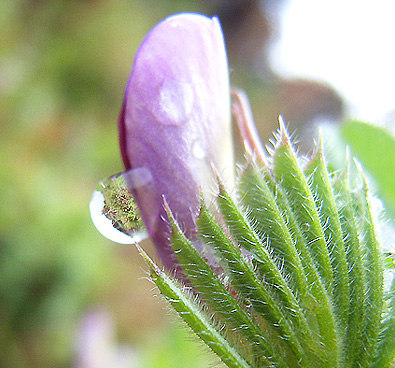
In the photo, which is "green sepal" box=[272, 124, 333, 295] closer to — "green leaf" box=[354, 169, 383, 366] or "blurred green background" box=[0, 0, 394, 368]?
"green leaf" box=[354, 169, 383, 366]

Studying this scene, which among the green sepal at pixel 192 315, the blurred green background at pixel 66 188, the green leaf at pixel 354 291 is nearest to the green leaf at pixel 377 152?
the green leaf at pixel 354 291

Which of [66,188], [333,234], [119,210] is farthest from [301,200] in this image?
[66,188]

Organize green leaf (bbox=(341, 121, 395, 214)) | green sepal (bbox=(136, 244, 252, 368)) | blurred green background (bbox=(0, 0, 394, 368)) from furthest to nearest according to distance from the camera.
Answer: blurred green background (bbox=(0, 0, 394, 368))
green leaf (bbox=(341, 121, 395, 214))
green sepal (bbox=(136, 244, 252, 368))

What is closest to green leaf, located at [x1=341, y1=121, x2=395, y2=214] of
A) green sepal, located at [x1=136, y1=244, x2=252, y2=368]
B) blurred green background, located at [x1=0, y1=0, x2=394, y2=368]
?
green sepal, located at [x1=136, y1=244, x2=252, y2=368]

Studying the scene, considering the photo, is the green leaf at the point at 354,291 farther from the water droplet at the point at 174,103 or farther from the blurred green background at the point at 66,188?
the blurred green background at the point at 66,188

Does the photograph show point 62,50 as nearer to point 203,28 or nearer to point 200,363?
point 200,363
